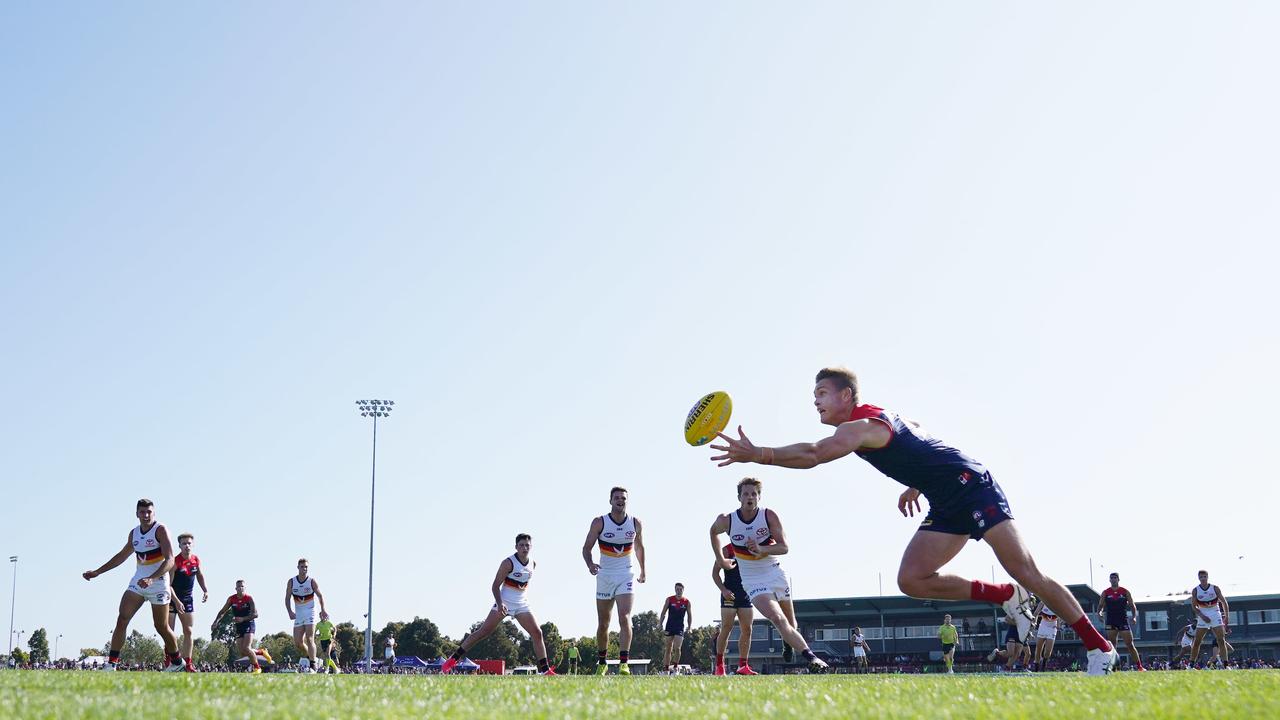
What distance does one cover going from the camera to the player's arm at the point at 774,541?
15.2 metres

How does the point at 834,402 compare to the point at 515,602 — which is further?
the point at 515,602

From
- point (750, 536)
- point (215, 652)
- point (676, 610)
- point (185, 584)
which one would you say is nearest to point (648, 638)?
point (215, 652)

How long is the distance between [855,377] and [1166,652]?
286 feet

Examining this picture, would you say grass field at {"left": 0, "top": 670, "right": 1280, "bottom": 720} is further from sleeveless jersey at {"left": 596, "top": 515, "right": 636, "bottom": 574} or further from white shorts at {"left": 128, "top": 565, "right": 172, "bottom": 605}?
sleeveless jersey at {"left": 596, "top": 515, "right": 636, "bottom": 574}

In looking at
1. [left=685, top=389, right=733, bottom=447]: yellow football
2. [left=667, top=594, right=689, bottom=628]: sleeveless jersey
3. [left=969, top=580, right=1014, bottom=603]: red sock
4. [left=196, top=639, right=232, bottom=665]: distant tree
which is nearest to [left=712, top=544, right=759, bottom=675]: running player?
[left=667, top=594, right=689, bottom=628]: sleeveless jersey

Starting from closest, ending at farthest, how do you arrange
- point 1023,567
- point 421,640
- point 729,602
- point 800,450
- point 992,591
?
1. point 800,450
2. point 1023,567
3. point 992,591
4. point 729,602
5. point 421,640

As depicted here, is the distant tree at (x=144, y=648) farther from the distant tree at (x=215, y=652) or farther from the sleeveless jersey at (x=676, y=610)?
the sleeveless jersey at (x=676, y=610)

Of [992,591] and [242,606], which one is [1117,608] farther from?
[242,606]

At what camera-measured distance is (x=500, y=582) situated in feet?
59.0

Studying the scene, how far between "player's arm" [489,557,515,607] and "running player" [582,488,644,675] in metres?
1.69

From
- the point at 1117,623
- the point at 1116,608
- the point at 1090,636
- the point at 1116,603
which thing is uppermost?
the point at 1090,636

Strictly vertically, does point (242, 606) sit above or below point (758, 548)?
below

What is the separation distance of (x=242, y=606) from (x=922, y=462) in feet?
66.2

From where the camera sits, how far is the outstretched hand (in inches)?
298
